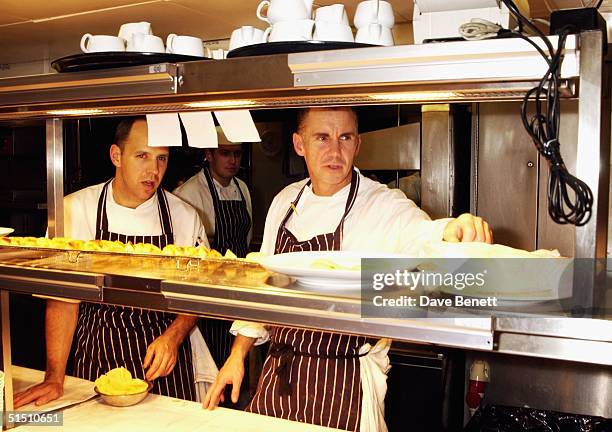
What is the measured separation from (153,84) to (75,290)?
472mm

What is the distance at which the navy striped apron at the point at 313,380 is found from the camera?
1.93 m

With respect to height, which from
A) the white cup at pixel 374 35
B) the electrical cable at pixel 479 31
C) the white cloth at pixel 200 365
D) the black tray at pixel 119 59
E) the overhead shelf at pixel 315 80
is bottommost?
the white cloth at pixel 200 365

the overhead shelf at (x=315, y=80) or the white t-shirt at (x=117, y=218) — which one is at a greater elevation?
the overhead shelf at (x=315, y=80)

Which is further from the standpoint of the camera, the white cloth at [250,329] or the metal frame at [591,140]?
the white cloth at [250,329]

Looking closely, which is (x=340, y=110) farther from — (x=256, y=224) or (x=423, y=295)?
(x=256, y=224)

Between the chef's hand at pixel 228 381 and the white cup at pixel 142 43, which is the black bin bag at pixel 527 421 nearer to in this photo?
the chef's hand at pixel 228 381

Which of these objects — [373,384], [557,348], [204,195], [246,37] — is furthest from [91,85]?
[204,195]

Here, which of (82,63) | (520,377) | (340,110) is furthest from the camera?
(520,377)

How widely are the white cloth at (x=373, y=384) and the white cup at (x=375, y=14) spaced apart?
104cm

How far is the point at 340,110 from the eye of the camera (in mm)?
2188

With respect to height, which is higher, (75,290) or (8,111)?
(8,111)

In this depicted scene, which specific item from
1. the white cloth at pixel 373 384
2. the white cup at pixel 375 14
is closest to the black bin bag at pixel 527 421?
the white cloth at pixel 373 384

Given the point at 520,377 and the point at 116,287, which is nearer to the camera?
the point at 116,287

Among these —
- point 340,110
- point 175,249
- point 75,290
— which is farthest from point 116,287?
point 340,110
